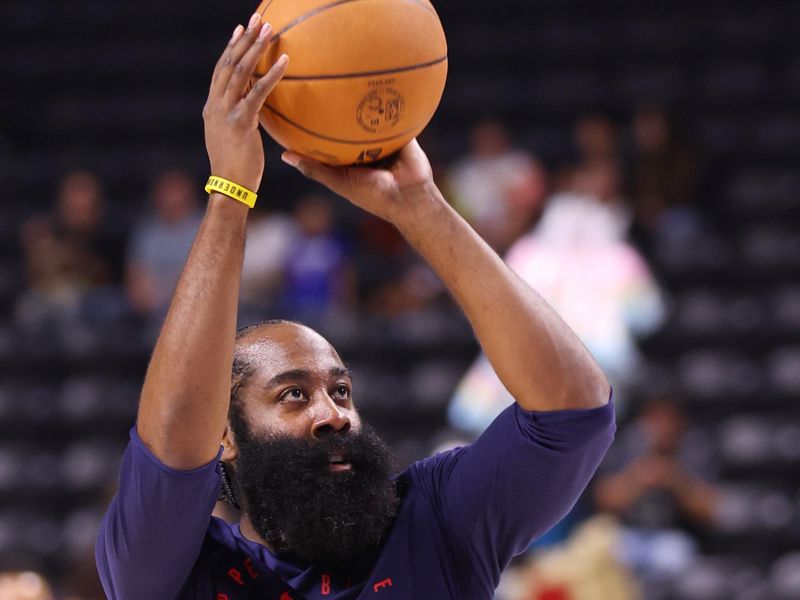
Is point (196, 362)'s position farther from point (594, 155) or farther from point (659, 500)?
point (594, 155)

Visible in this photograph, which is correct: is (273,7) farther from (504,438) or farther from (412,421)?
(412,421)

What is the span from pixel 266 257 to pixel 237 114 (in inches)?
243

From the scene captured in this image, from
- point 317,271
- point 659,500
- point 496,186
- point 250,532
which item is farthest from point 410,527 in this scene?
point 496,186

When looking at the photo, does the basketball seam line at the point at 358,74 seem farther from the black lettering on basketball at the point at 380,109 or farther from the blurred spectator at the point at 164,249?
the blurred spectator at the point at 164,249

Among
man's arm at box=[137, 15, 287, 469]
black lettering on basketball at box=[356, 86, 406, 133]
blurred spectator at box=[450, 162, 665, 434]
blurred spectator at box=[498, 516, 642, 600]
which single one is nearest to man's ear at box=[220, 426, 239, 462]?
man's arm at box=[137, 15, 287, 469]

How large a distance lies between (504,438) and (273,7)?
3.22 ft

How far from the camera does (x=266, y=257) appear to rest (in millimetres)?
8672

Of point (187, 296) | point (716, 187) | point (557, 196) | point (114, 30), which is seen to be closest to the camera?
point (187, 296)

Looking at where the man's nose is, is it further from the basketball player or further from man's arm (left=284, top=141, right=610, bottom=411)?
man's arm (left=284, top=141, right=610, bottom=411)

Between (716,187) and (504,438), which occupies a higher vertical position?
(504,438)

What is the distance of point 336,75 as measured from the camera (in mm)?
2652

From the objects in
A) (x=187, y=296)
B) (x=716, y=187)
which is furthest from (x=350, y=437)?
(x=716, y=187)

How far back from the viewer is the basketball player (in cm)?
243

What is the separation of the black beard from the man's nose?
0.05 ft
